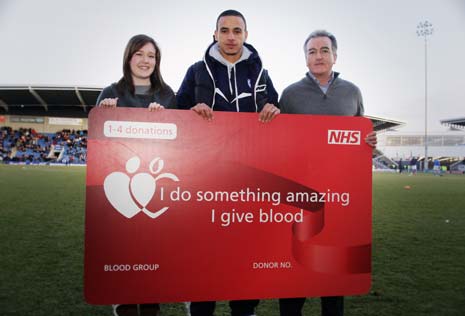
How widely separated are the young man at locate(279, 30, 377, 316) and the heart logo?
95 centimetres

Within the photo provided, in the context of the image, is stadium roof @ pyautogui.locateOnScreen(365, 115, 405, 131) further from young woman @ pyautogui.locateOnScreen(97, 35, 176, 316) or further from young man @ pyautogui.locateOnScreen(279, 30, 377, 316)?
young woman @ pyautogui.locateOnScreen(97, 35, 176, 316)

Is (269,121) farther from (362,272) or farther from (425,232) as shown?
(425,232)

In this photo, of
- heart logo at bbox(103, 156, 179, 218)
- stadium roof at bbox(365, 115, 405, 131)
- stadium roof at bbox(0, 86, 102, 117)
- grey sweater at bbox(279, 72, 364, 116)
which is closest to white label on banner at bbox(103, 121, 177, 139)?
heart logo at bbox(103, 156, 179, 218)

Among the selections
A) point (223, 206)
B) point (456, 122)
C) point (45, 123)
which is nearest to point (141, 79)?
A: point (223, 206)

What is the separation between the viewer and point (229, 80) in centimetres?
218

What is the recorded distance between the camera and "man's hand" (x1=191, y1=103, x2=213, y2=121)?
5.96 ft

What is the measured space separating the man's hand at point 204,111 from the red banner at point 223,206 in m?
0.03

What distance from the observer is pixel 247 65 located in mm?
2209

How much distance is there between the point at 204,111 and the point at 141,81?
0.61 meters

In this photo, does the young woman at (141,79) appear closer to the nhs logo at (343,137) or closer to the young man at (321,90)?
the young man at (321,90)

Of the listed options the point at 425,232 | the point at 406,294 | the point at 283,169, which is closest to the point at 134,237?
the point at 283,169

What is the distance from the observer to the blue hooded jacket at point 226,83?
2141 millimetres

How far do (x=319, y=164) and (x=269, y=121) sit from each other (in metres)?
0.37

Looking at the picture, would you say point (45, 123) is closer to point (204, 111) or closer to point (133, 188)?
point (133, 188)
